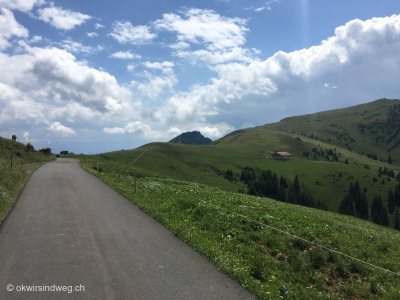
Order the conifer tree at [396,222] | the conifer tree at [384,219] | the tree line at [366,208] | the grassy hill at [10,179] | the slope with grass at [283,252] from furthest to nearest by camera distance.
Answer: the tree line at [366,208], the conifer tree at [396,222], the conifer tree at [384,219], the grassy hill at [10,179], the slope with grass at [283,252]

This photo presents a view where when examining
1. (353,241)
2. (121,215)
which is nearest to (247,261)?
(353,241)

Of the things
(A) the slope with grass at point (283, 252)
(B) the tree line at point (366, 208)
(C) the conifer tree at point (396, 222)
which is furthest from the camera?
(B) the tree line at point (366, 208)

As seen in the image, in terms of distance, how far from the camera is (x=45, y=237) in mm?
13000

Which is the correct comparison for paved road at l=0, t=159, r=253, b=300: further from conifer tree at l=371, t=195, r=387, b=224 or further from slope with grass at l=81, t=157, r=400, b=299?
conifer tree at l=371, t=195, r=387, b=224

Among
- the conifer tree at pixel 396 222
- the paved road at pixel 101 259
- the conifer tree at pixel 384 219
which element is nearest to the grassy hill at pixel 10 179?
the paved road at pixel 101 259

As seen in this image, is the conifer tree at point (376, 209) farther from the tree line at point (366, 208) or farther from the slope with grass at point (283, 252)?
the slope with grass at point (283, 252)

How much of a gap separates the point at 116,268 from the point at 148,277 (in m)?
1.34

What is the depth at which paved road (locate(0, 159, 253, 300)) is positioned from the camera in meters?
8.75

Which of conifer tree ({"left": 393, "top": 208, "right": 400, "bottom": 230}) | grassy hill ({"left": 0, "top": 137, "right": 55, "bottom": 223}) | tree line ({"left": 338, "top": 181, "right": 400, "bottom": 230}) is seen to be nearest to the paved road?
grassy hill ({"left": 0, "top": 137, "right": 55, "bottom": 223})

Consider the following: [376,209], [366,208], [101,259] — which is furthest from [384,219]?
[101,259]

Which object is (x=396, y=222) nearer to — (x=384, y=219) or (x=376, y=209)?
(x=384, y=219)

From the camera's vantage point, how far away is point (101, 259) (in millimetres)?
10742

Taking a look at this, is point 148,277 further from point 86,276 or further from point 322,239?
point 322,239

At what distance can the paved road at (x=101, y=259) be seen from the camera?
8750 mm
